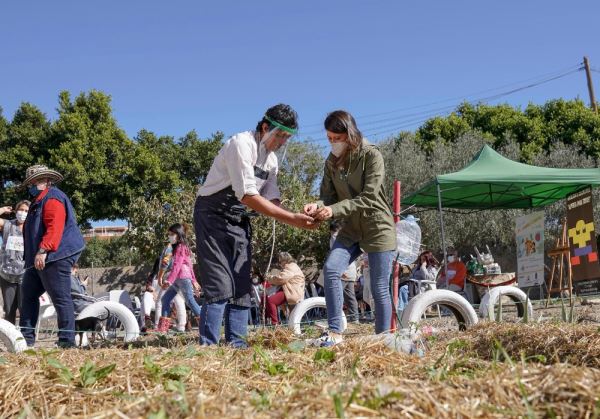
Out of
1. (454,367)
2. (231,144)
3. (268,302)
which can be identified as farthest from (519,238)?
(454,367)

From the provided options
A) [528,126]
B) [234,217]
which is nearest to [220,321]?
[234,217]

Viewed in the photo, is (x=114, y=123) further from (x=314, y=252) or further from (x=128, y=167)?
(x=314, y=252)

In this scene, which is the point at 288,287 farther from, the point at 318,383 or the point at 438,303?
the point at 318,383

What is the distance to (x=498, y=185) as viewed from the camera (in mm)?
12094

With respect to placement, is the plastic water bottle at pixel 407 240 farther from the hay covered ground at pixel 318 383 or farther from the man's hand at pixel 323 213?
the hay covered ground at pixel 318 383

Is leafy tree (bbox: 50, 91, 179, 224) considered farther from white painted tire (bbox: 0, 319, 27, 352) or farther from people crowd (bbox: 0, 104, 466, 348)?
white painted tire (bbox: 0, 319, 27, 352)

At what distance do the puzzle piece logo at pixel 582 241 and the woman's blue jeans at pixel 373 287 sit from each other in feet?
21.6

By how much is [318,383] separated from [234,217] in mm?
2782

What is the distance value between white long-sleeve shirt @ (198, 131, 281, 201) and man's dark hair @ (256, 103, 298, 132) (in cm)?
20

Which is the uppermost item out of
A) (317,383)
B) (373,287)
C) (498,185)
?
(498,185)

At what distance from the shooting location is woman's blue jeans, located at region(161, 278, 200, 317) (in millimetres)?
9414

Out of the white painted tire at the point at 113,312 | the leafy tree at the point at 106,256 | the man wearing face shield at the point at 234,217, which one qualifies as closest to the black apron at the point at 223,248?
the man wearing face shield at the point at 234,217

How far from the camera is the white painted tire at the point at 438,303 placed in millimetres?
5078

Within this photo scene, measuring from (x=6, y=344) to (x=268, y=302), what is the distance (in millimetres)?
5342
